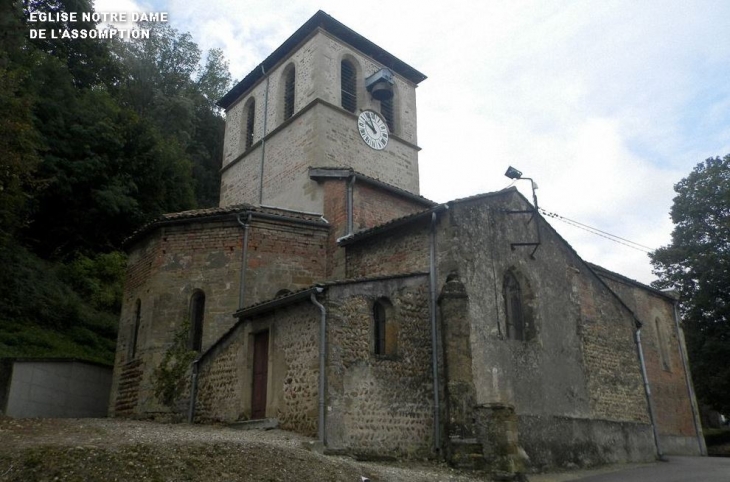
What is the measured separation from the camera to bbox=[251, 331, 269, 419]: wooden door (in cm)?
1298

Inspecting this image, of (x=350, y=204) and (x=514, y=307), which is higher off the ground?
(x=350, y=204)

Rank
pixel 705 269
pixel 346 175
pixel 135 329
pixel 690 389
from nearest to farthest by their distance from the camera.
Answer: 1. pixel 135 329
2. pixel 346 175
3. pixel 690 389
4. pixel 705 269

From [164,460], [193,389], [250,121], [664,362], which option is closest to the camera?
[164,460]

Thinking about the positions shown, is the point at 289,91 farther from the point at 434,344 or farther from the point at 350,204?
the point at 434,344

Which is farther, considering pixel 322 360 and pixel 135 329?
pixel 135 329

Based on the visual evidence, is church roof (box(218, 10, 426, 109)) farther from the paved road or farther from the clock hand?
the paved road

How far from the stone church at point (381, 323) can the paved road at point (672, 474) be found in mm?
906

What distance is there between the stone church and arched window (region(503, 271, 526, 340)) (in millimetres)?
50

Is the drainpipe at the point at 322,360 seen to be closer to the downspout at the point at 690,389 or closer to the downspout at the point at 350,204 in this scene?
the downspout at the point at 350,204

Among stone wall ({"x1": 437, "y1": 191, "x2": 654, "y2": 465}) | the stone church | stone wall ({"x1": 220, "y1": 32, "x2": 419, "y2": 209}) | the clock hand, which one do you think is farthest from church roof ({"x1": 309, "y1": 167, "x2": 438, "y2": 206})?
the clock hand

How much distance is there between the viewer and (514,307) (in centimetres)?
1481

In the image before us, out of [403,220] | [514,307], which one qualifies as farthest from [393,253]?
[514,307]

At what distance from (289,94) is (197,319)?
11.3 metres

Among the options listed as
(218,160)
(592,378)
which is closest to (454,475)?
(592,378)
